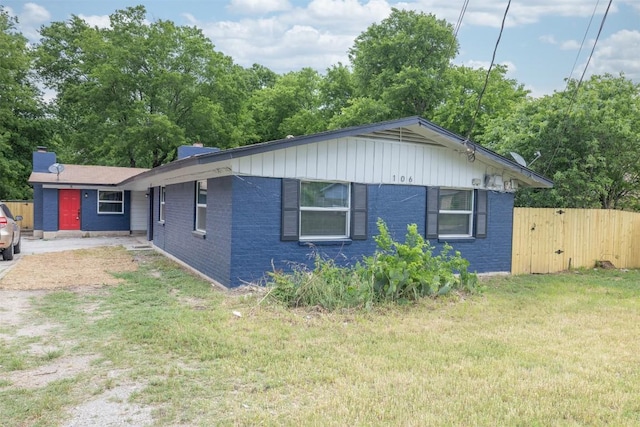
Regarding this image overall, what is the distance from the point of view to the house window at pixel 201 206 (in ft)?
32.9

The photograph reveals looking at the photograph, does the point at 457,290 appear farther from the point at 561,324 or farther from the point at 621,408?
the point at 621,408

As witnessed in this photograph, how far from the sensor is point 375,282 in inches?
292

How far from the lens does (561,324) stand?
6.46 meters

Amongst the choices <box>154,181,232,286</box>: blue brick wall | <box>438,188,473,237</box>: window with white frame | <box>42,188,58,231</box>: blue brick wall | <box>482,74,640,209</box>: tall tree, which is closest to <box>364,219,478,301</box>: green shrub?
<box>438,188,473,237</box>: window with white frame

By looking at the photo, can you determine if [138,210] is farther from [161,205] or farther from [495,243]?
[495,243]

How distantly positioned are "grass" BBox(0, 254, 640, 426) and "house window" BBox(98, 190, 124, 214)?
1275 centimetres

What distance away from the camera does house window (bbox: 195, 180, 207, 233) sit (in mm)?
10039

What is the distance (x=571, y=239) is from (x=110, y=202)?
57.2 ft

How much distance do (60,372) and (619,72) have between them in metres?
17.2

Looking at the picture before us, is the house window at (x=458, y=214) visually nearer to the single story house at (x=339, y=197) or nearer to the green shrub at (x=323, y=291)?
the single story house at (x=339, y=197)

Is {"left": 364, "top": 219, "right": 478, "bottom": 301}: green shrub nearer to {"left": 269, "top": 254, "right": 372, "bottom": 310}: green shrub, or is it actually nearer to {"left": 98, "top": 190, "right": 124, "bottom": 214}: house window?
{"left": 269, "top": 254, "right": 372, "bottom": 310}: green shrub

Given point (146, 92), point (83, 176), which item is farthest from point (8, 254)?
point (146, 92)

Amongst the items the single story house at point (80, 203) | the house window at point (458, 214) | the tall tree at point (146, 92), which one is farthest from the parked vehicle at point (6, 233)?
the tall tree at point (146, 92)

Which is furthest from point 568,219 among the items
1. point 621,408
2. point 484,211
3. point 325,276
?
point 621,408
